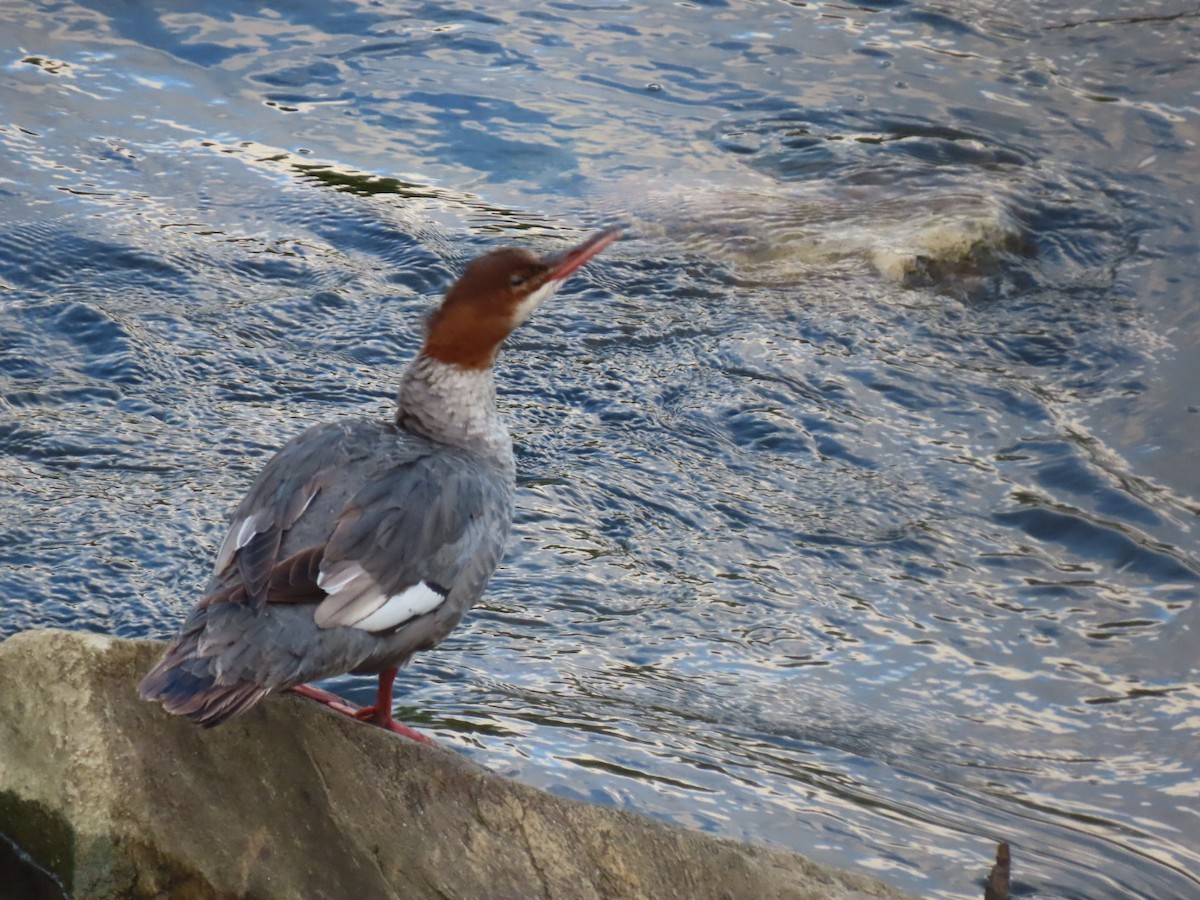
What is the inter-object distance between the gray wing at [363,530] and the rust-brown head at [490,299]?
0.38 meters

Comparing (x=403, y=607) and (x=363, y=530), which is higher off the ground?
(x=363, y=530)

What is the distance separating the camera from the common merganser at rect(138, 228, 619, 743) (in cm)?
330

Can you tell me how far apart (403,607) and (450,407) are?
2.84 ft

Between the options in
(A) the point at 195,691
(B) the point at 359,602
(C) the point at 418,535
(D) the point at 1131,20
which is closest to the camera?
(A) the point at 195,691

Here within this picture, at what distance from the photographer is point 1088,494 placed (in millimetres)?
6062

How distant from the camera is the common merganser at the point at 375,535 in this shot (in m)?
3.30

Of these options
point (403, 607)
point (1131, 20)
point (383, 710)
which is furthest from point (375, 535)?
point (1131, 20)

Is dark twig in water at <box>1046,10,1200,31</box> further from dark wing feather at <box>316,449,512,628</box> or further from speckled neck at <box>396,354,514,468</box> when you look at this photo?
dark wing feather at <box>316,449,512,628</box>

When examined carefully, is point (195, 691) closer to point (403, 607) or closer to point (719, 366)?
point (403, 607)

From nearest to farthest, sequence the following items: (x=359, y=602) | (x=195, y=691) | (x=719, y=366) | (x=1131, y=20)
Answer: (x=195, y=691) → (x=359, y=602) → (x=719, y=366) → (x=1131, y=20)

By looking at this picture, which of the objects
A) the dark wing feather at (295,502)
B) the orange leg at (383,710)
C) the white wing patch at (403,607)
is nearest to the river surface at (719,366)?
the orange leg at (383,710)

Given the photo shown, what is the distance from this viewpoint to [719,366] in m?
6.72

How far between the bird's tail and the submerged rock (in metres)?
0.17

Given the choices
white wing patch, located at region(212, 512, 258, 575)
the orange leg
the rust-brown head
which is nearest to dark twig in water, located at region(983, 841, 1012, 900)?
the orange leg
